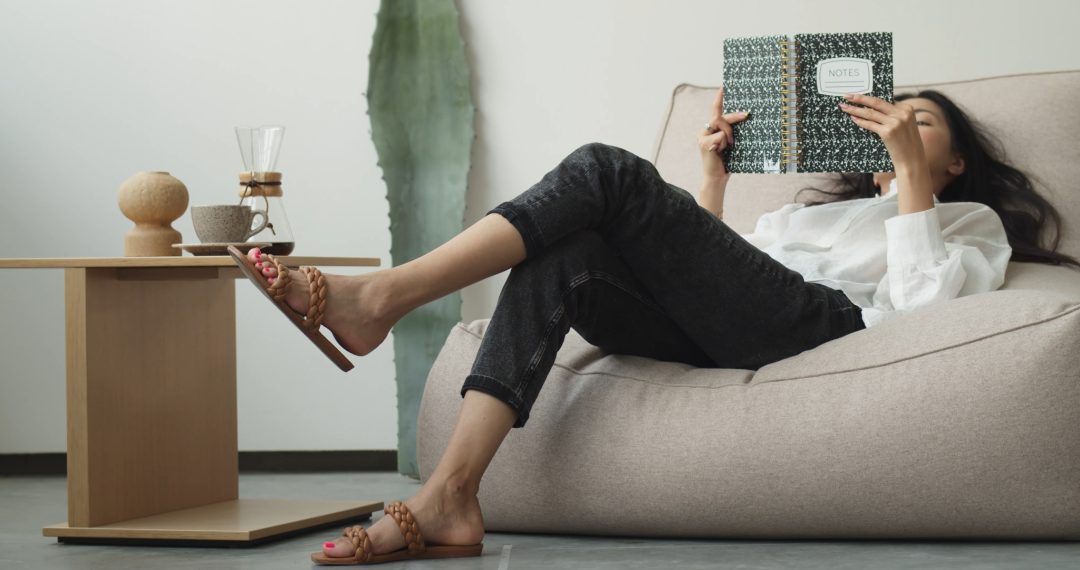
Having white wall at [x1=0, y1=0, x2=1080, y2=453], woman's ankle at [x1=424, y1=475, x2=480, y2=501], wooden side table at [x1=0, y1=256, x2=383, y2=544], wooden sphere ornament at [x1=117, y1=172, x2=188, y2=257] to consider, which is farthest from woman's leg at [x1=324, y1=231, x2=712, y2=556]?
white wall at [x1=0, y1=0, x2=1080, y2=453]

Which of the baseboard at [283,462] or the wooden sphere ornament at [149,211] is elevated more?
the wooden sphere ornament at [149,211]

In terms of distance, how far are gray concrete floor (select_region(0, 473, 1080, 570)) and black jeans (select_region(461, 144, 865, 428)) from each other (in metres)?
0.19

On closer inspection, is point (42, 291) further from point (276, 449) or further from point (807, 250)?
point (807, 250)

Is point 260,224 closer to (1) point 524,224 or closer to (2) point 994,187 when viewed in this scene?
(1) point 524,224

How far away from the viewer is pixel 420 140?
259cm

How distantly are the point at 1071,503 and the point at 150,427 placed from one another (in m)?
1.33

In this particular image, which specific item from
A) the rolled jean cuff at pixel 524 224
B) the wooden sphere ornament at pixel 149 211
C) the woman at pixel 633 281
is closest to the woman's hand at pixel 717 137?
the woman at pixel 633 281

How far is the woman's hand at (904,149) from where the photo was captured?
1.71 metres

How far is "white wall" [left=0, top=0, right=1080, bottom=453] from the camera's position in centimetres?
266

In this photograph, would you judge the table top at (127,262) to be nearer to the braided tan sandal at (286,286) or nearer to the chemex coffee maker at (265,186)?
the chemex coffee maker at (265,186)

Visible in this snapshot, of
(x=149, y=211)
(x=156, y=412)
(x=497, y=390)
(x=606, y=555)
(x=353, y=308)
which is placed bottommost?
(x=606, y=555)

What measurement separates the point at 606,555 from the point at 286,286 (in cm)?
54

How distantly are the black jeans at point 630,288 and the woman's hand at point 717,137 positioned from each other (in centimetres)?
32

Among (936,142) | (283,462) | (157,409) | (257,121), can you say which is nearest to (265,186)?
(157,409)
